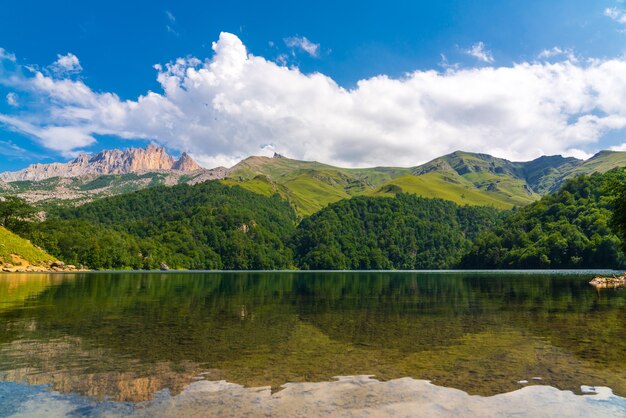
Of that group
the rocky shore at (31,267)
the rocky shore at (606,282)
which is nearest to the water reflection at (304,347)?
the rocky shore at (606,282)

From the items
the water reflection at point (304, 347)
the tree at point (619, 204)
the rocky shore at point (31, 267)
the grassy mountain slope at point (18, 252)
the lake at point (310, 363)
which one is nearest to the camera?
the lake at point (310, 363)

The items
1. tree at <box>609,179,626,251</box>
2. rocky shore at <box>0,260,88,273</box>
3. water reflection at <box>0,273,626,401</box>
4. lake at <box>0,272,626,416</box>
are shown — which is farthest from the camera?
rocky shore at <box>0,260,88,273</box>

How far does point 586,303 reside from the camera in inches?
2140

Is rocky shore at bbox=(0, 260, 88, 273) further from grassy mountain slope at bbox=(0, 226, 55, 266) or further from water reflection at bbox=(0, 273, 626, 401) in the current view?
water reflection at bbox=(0, 273, 626, 401)

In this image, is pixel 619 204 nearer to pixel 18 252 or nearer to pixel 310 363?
pixel 310 363

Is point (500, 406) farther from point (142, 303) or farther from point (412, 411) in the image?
point (142, 303)

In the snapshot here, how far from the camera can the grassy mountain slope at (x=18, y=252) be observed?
537ft

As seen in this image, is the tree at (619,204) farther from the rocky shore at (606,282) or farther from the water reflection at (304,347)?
the water reflection at (304,347)

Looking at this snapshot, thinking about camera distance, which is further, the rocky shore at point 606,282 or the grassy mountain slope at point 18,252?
the grassy mountain slope at point 18,252

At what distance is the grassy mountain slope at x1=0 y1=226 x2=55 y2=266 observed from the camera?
6442 inches

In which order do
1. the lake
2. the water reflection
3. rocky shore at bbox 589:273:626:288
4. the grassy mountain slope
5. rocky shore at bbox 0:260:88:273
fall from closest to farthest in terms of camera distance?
the lake < the water reflection < rocky shore at bbox 589:273:626:288 < rocky shore at bbox 0:260:88:273 < the grassy mountain slope

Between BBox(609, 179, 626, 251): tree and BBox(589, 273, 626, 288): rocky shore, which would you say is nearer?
BBox(609, 179, 626, 251): tree

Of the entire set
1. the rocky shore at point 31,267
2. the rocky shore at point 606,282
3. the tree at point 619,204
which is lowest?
the rocky shore at point 31,267

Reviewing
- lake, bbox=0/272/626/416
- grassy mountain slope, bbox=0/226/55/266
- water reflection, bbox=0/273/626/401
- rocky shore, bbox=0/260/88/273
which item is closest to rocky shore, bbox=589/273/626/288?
water reflection, bbox=0/273/626/401
